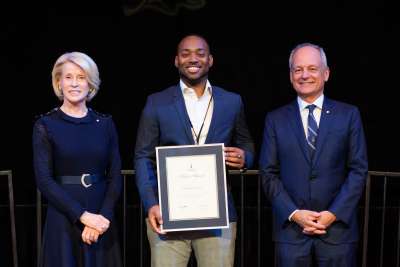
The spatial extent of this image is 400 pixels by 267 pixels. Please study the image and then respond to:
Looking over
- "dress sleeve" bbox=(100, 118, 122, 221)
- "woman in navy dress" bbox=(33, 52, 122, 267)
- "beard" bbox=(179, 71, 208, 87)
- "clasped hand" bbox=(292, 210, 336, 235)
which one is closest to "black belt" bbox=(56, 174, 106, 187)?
"woman in navy dress" bbox=(33, 52, 122, 267)

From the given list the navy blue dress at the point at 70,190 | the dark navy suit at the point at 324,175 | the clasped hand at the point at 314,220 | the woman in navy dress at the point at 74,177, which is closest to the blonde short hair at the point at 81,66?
the woman in navy dress at the point at 74,177

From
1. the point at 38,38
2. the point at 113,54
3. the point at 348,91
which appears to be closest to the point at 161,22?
the point at 113,54

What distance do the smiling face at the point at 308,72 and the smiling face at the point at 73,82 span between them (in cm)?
108

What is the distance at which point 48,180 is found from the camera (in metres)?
3.48

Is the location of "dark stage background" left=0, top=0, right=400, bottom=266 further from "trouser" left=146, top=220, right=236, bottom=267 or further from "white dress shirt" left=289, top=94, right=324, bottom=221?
"trouser" left=146, top=220, right=236, bottom=267

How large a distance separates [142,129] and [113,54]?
4.23 metres

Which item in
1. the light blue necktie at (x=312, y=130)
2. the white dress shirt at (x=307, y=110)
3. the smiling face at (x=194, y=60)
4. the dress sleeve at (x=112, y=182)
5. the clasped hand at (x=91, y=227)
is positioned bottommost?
the clasped hand at (x=91, y=227)

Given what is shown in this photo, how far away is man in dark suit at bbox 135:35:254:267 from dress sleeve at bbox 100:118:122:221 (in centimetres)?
14

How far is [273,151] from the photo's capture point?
11.8 feet

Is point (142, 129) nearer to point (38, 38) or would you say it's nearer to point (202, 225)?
point (202, 225)

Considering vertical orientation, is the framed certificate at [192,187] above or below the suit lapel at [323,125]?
below

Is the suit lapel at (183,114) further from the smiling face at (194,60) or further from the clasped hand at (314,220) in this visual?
the clasped hand at (314,220)

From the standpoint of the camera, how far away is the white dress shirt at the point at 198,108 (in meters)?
3.57

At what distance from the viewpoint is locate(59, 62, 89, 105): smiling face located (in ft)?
11.6
